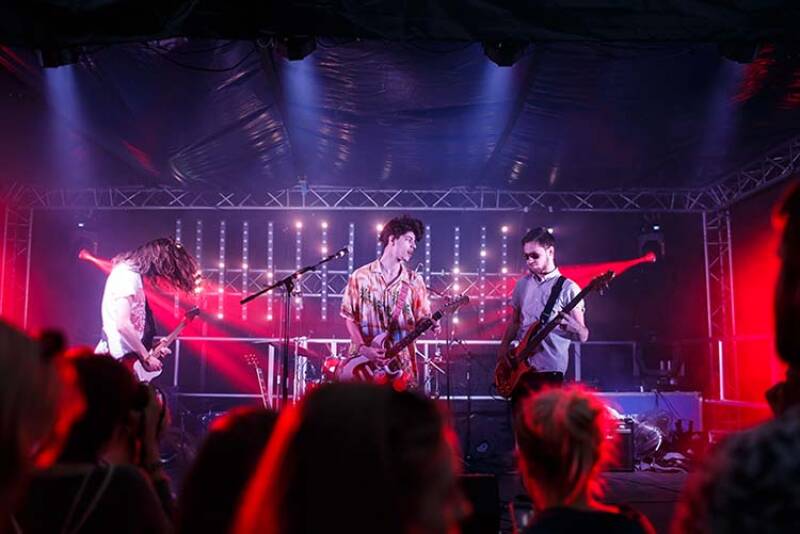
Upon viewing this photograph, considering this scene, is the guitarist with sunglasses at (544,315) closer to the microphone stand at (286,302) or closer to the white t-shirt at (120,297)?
the microphone stand at (286,302)

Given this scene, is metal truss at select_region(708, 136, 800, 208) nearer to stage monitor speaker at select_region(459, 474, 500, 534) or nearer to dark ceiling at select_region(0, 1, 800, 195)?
dark ceiling at select_region(0, 1, 800, 195)

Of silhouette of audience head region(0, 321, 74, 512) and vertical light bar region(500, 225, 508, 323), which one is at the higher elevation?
vertical light bar region(500, 225, 508, 323)

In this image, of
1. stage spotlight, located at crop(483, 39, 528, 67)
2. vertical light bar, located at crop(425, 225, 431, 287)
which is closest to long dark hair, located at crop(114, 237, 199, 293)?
stage spotlight, located at crop(483, 39, 528, 67)

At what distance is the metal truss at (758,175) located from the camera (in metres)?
10.7

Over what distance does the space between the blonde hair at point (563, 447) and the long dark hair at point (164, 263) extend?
5.56 metres

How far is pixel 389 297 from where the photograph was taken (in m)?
7.25

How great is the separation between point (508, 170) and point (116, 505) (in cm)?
1070

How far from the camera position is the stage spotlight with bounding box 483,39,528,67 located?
5234mm

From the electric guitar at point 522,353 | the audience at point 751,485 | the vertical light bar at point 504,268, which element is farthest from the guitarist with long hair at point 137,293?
the vertical light bar at point 504,268

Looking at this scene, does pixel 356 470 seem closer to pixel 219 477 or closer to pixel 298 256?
pixel 219 477

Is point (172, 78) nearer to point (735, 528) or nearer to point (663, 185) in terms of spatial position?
point (735, 528)

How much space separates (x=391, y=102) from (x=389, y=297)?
9.35 feet

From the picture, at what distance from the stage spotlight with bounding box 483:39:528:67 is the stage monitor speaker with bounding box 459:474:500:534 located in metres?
2.98

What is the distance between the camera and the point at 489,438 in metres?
10.7
